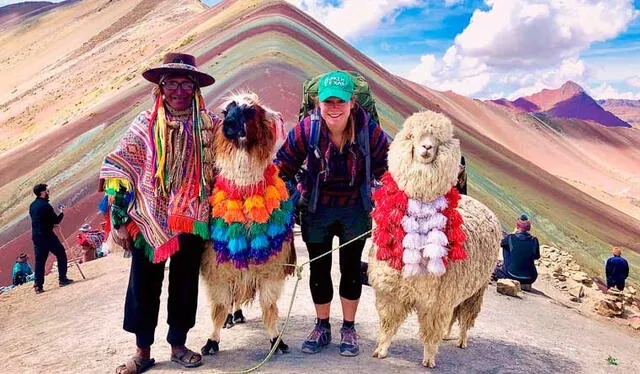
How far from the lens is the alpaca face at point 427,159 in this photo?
332 cm

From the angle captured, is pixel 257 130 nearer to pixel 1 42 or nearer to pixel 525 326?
pixel 525 326

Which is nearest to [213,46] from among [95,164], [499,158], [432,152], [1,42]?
[95,164]

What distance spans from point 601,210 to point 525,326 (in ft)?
63.5

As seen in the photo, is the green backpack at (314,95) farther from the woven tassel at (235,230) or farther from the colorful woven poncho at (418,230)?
the woven tassel at (235,230)

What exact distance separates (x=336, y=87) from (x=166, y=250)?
1374mm

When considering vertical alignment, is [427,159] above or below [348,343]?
above

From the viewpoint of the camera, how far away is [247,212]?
3264mm

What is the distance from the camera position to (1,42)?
2598 inches

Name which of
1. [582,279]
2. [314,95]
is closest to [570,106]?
[582,279]

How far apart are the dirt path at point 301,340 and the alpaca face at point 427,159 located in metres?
1.17

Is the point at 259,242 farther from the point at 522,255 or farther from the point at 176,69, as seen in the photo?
the point at 522,255

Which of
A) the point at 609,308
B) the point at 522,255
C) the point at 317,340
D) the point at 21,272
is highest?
the point at 317,340

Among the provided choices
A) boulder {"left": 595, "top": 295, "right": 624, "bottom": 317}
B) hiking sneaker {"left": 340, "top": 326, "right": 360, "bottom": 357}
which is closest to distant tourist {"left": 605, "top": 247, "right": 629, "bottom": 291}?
boulder {"left": 595, "top": 295, "right": 624, "bottom": 317}

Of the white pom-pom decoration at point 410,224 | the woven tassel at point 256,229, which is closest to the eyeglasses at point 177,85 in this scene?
the woven tassel at point 256,229
